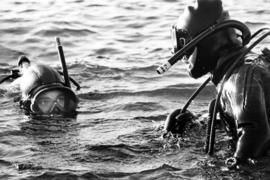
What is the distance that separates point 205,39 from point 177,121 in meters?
0.95

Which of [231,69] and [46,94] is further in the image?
[46,94]

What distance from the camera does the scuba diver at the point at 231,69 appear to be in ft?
15.1

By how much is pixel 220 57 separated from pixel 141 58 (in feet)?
14.0

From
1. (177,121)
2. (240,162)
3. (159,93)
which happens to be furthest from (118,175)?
(159,93)

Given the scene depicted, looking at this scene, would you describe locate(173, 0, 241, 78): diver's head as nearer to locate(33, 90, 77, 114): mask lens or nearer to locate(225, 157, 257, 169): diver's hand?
locate(225, 157, 257, 169): diver's hand

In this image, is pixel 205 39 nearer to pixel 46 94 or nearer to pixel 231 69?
pixel 231 69

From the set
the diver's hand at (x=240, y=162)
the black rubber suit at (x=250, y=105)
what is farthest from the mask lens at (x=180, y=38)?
the diver's hand at (x=240, y=162)

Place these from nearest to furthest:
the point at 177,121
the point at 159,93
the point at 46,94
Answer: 1. the point at 177,121
2. the point at 46,94
3. the point at 159,93

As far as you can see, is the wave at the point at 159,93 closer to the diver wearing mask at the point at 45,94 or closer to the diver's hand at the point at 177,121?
the diver wearing mask at the point at 45,94

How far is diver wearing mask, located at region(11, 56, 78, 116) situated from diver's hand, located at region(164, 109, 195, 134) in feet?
4.20

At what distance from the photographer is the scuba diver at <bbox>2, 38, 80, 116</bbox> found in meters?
6.51

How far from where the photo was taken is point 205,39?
201 inches

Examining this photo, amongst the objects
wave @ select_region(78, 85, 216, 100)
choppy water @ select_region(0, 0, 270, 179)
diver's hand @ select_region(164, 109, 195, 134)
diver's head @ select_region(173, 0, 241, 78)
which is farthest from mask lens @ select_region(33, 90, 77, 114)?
diver's head @ select_region(173, 0, 241, 78)

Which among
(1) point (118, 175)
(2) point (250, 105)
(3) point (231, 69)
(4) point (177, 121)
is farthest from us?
(4) point (177, 121)
